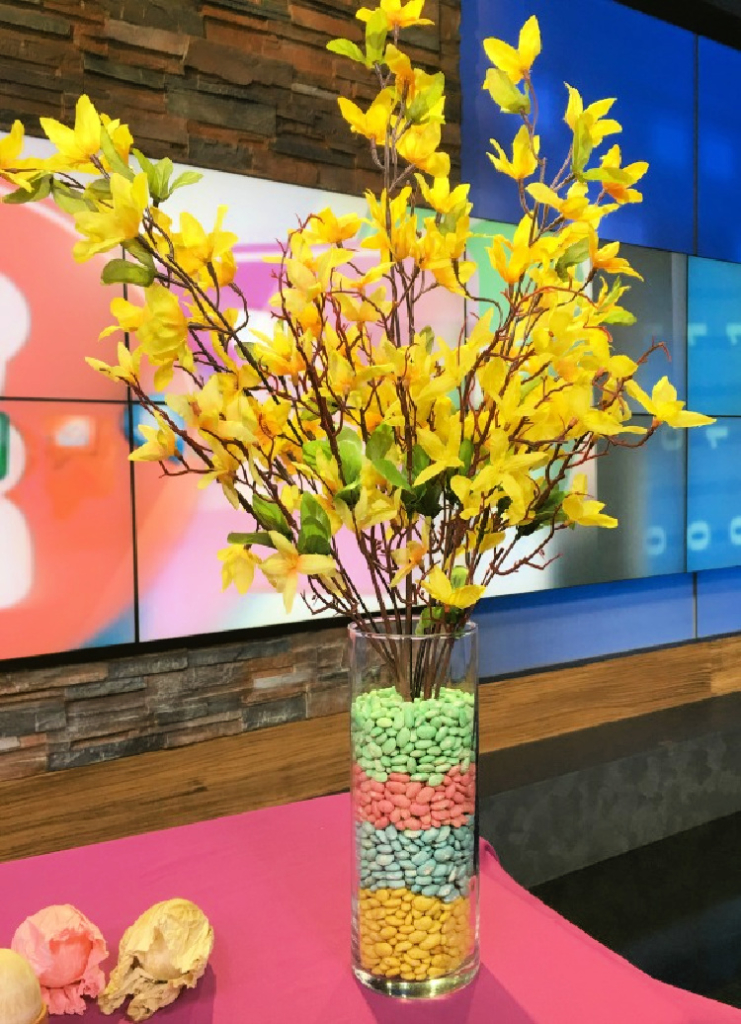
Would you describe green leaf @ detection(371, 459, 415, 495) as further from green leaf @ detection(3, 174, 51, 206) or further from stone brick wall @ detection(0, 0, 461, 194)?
stone brick wall @ detection(0, 0, 461, 194)

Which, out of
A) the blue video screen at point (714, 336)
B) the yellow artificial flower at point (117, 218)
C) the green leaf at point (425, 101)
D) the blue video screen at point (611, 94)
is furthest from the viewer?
the blue video screen at point (714, 336)

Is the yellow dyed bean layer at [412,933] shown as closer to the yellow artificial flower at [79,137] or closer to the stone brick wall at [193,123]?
the yellow artificial flower at [79,137]

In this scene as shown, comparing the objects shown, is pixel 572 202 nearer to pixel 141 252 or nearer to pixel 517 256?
pixel 517 256

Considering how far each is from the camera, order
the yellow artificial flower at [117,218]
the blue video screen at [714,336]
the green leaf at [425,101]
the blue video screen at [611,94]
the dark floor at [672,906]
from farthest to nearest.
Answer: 1. the blue video screen at [714,336]
2. the blue video screen at [611,94]
3. the dark floor at [672,906]
4. the green leaf at [425,101]
5. the yellow artificial flower at [117,218]

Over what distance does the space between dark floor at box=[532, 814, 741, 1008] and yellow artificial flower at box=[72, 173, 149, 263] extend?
195 cm

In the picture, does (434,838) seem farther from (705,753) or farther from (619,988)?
(705,753)

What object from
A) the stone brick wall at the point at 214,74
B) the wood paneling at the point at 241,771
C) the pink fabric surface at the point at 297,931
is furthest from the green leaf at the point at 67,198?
the wood paneling at the point at 241,771

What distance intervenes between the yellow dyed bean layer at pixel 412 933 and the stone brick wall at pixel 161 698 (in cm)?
115

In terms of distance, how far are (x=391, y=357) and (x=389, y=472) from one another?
0.09 meters

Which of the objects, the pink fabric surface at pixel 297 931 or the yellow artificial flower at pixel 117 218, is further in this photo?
the pink fabric surface at pixel 297 931

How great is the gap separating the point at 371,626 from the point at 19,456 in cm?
122

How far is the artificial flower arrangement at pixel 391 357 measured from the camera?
61cm

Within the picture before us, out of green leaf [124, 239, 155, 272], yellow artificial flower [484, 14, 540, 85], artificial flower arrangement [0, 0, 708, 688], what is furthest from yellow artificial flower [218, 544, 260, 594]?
yellow artificial flower [484, 14, 540, 85]

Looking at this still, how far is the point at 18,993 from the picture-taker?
0.60 meters
